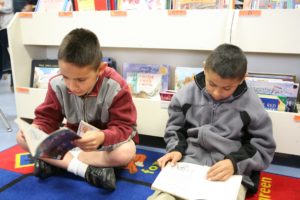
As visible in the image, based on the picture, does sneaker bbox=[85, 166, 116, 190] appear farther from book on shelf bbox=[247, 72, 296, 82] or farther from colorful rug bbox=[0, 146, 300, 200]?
book on shelf bbox=[247, 72, 296, 82]

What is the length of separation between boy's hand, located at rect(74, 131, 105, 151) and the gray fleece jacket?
250mm

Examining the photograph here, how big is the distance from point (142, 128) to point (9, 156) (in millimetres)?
656

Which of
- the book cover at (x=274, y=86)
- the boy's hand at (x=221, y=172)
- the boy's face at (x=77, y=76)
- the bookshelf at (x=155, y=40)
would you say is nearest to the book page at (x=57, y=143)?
the boy's face at (x=77, y=76)

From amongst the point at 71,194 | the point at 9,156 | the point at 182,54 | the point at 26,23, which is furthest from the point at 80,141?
the point at 26,23

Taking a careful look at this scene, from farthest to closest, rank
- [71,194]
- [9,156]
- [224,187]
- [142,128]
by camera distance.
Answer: [142,128]
[9,156]
[71,194]
[224,187]

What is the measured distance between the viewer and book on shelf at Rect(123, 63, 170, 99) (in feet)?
5.04

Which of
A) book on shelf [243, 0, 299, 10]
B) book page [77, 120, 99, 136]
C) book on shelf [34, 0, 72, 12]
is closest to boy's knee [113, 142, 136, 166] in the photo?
book page [77, 120, 99, 136]

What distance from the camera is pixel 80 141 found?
889 millimetres

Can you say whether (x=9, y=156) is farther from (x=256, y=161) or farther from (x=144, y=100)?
(x=256, y=161)

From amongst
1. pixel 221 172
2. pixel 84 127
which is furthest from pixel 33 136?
pixel 221 172

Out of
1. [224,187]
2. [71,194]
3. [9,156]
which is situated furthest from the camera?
[9,156]

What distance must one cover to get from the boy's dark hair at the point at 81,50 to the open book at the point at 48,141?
22 centimetres

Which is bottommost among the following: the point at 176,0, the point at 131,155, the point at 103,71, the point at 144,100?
the point at 131,155

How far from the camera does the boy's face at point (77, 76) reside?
2.88 feet
